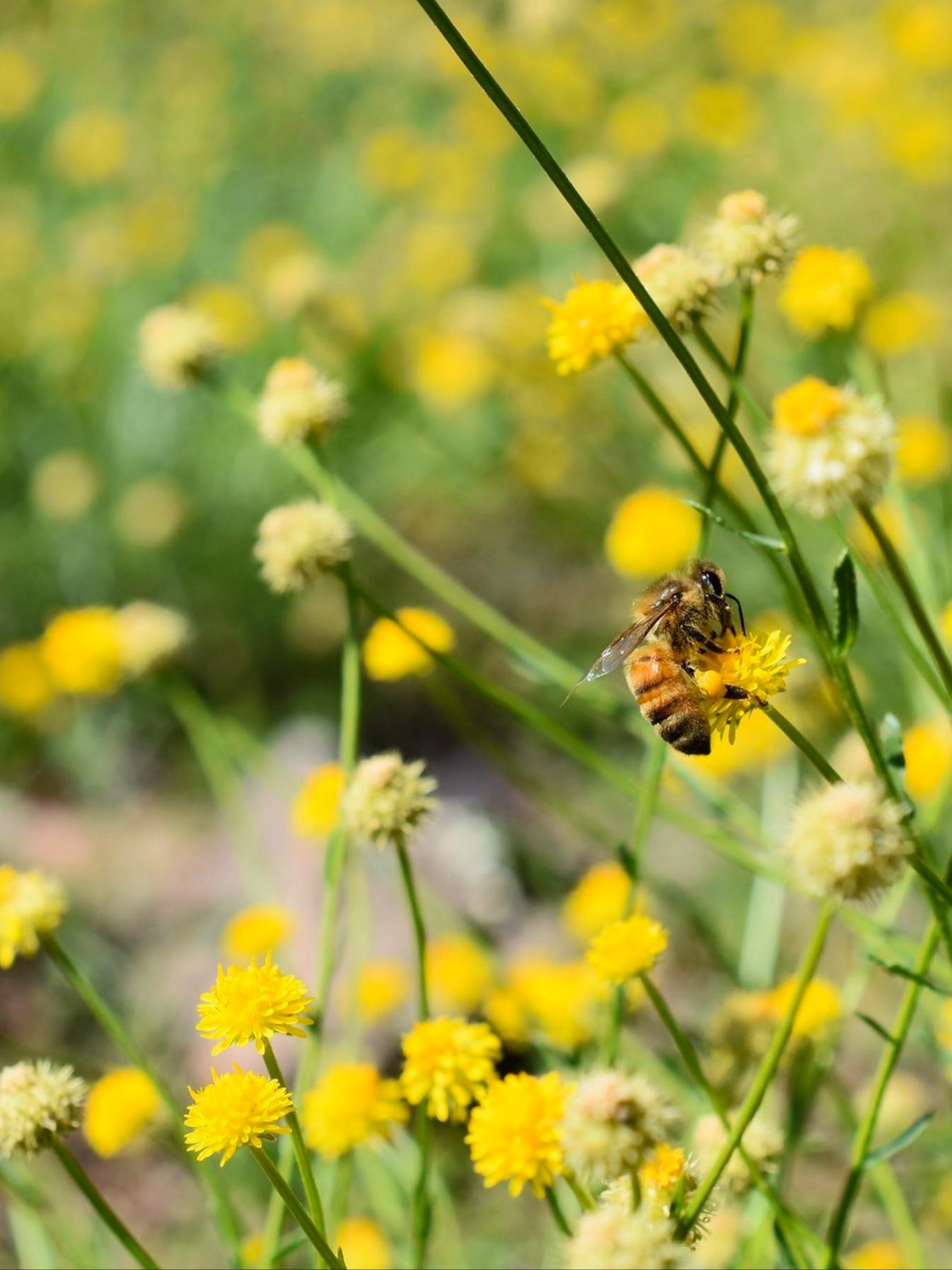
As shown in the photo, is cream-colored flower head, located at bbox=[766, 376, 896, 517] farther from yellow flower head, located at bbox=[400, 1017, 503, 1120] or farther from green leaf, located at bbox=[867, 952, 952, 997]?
yellow flower head, located at bbox=[400, 1017, 503, 1120]

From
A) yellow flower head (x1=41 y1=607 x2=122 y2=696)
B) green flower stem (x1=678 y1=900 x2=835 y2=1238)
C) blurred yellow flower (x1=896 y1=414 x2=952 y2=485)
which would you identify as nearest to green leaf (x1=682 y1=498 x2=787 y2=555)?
green flower stem (x1=678 y1=900 x2=835 y2=1238)

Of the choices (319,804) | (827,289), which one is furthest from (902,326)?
(319,804)

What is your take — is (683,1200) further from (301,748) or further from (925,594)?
(301,748)

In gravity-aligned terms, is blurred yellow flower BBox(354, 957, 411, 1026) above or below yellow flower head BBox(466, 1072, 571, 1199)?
above

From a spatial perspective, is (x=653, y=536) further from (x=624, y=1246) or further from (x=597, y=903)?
(x=624, y=1246)

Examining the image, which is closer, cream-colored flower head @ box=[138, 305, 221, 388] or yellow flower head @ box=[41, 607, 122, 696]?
cream-colored flower head @ box=[138, 305, 221, 388]

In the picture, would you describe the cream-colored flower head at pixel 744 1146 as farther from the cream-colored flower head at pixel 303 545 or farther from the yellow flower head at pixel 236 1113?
the cream-colored flower head at pixel 303 545
